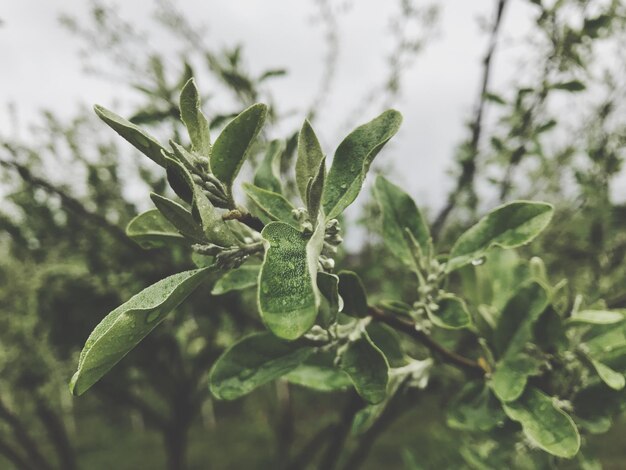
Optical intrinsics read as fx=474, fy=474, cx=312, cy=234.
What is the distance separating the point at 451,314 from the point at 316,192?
486 mm

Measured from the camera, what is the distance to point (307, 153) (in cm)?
80

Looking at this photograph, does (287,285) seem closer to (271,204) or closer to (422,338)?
(271,204)

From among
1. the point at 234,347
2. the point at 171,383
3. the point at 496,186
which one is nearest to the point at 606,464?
the point at 171,383

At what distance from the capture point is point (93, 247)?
280 cm

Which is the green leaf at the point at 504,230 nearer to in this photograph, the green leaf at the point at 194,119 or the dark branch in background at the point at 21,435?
the green leaf at the point at 194,119

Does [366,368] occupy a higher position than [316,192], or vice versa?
[316,192]

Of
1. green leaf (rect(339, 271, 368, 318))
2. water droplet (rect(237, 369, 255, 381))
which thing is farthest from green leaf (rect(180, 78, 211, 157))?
water droplet (rect(237, 369, 255, 381))

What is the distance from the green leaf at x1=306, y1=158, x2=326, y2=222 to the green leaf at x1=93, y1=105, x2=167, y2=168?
0.73 ft

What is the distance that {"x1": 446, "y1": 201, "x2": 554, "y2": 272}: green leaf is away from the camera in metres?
0.97

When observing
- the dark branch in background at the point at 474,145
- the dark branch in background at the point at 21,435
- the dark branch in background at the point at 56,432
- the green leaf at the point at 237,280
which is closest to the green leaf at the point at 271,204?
the green leaf at the point at 237,280

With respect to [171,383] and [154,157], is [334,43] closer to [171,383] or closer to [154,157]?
[154,157]

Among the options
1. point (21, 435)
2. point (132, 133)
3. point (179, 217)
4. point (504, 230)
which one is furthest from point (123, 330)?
point (21, 435)

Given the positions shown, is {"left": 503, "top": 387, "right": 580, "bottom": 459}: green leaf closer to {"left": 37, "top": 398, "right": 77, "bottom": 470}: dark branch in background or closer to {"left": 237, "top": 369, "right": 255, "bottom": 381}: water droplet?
{"left": 237, "top": 369, "right": 255, "bottom": 381}: water droplet

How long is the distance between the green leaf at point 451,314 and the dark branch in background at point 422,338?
4 centimetres
